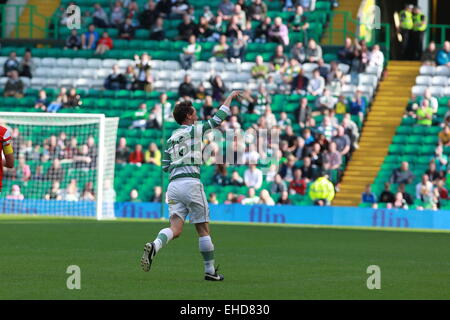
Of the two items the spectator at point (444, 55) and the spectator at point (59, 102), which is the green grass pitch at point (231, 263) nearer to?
the spectator at point (59, 102)

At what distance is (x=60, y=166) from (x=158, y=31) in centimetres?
651

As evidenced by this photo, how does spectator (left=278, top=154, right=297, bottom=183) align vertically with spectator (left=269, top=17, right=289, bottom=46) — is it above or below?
below

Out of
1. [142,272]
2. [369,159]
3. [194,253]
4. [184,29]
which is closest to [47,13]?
[184,29]

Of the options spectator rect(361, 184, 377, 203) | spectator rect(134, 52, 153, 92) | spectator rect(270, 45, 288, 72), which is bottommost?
spectator rect(361, 184, 377, 203)

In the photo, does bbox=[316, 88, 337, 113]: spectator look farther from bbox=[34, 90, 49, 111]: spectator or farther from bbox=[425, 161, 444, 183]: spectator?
bbox=[34, 90, 49, 111]: spectator

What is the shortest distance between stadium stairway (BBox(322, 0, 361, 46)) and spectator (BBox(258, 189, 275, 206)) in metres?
7.36

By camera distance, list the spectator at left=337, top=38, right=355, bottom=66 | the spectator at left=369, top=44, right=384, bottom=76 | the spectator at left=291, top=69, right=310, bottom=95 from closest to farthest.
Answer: the spectator at left=291, top=69, right=310, bottom=95 → the spectator at left=337, top=38, right=355, bottom=66 → the spectator at left=369, top=44, right=384, bottom=76

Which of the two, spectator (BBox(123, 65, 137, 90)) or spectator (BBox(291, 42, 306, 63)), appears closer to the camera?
spectator (BBox(291, 42, 306, 63))

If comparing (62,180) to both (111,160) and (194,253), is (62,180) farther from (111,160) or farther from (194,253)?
(194,253)

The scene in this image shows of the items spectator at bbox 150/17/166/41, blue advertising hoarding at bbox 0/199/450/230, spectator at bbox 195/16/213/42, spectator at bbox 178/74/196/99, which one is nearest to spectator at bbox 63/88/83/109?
spectator at bbox 178/74/196/99

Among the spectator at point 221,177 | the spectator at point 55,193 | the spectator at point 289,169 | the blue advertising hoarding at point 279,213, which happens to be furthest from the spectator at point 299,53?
the spectator at point 55,193

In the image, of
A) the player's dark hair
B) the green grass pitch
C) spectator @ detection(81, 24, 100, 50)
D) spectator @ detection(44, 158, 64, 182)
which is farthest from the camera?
spectator @ detection(81, 24, 100, 50)

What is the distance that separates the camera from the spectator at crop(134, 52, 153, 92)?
34.4 m

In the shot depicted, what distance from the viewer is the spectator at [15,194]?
101 feet
